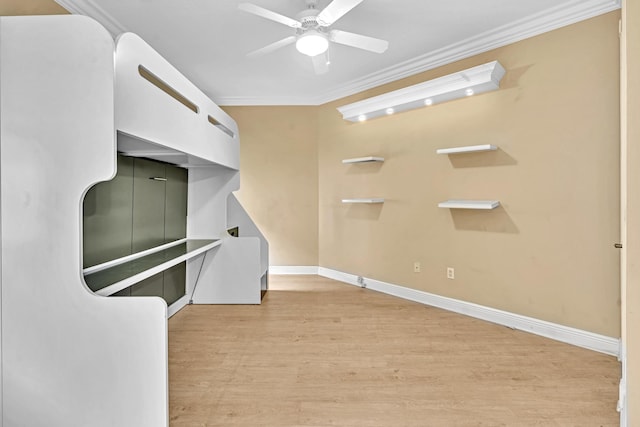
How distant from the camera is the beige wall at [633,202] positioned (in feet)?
4.06

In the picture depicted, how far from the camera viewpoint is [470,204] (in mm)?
2953

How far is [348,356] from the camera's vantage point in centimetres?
233

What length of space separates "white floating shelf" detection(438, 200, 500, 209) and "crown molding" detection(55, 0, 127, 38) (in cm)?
300

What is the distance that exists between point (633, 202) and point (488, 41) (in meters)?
2.22

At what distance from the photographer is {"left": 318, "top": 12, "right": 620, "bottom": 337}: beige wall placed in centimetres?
241

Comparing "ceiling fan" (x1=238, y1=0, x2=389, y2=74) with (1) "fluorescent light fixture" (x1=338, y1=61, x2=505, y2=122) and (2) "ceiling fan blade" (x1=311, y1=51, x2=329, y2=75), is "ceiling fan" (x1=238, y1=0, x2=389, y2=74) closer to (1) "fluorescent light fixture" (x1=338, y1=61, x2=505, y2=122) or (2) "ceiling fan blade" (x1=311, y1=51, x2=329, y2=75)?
(2) "ceiling fan blade" (x1=311, y1=51, x2=329, y2=75)

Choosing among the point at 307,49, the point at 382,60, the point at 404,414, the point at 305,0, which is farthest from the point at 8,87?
Answer: the point at 382,60

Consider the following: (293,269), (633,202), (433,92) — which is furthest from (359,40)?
(293,269)

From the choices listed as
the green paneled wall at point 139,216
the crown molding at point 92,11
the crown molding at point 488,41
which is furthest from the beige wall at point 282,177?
the crown molding at point 92,11

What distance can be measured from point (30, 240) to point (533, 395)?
7.93ft

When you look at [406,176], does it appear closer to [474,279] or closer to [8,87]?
[474,279]

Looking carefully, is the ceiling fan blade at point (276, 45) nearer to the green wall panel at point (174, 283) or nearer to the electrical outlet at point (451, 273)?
the green wall panel at point (174, 283)

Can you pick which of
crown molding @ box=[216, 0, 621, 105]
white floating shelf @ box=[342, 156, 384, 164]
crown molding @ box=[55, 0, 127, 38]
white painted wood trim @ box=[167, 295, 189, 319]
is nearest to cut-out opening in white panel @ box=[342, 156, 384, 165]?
white floating shelf @ box=[342, 156, 384, 164]

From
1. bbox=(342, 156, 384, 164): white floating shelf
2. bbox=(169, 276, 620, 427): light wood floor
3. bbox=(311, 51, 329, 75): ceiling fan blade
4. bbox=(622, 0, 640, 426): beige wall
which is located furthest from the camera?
bbox=(342, 156, 384, 164): white floating shelf
